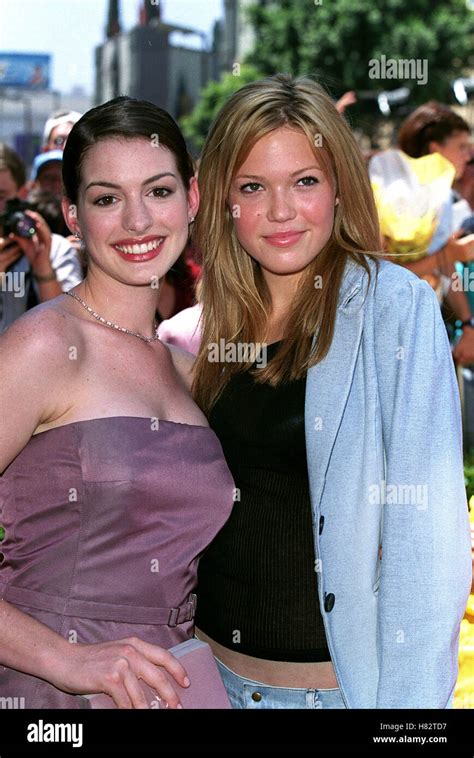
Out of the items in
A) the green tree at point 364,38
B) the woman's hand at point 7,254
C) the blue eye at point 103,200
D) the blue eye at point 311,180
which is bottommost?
the woman's hand at point 7,254

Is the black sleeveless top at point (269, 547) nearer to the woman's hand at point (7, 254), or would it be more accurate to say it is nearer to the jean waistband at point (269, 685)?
the jean waistband at point (269, 685)

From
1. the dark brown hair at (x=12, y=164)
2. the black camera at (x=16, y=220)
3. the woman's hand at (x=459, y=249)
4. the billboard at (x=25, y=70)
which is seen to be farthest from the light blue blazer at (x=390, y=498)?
the billboard at (x=25, y=70)

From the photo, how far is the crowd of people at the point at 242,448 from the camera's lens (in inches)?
79.0

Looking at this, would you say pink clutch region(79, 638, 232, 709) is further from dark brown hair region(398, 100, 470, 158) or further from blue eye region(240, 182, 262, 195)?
dark brown hair region(398, 100, 470, 158)

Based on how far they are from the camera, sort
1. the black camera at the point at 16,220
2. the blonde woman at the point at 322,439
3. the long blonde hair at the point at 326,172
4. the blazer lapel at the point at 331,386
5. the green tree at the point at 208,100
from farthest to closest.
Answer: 1. the green tree at the point at 208,100
2. the black camera at the point at 16,220
3. the long blonde hair at the point at 326,172
4. the blazer lapel at the point at 331,386
5. the blonde woman at the point at 322,439

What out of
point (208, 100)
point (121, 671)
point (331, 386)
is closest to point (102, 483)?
point (121, 671)

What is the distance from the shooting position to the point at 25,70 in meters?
72.4

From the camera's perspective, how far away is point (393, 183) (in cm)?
499

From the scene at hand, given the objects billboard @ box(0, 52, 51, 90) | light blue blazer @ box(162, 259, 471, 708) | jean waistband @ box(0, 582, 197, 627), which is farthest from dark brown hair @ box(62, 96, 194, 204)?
billboard @ box(0, 52, 51, 90)

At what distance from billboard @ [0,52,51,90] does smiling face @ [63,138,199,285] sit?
6449cm

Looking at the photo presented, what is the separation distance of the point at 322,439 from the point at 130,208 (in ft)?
2.20

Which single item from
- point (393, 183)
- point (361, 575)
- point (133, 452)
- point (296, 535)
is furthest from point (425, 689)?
point (393, 183)

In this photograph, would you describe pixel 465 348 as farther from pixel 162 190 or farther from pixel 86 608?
pixel 86 608
